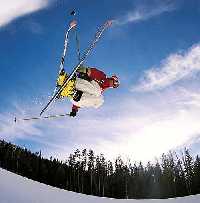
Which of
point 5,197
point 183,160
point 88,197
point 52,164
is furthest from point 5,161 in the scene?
point 5,197

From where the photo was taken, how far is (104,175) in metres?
84.4

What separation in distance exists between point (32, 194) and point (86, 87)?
6.80 metres

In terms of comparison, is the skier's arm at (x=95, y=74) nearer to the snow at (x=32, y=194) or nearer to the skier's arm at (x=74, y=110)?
the skier's arm at (x=74, y=110)

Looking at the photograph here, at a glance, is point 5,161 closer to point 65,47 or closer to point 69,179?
point 69,179

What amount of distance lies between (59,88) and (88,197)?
967 centimetres

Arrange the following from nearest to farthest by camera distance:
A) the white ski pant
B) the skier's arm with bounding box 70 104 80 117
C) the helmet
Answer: the white ski pant → the helmet → the skier's arm with bounding box 70 104 80 117

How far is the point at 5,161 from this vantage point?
70.4 m

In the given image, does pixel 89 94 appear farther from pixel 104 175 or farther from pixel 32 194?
pixel 104 175

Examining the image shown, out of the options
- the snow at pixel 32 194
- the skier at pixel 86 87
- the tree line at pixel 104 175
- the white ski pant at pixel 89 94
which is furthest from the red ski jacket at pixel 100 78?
the tree line at pixel 104 175

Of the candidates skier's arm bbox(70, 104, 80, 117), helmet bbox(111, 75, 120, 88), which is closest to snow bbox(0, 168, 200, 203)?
skier's arm bbox(70, 104, 80, 117)

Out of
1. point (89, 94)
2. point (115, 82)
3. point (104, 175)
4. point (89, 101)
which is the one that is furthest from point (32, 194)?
point (104, 175)

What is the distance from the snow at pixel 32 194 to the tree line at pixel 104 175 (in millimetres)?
50372

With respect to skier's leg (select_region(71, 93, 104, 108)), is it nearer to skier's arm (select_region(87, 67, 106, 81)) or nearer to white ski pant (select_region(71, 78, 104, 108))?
white ski pant (select_region(71, 78, 104, 108))

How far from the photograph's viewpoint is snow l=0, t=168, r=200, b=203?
46.2 feet
